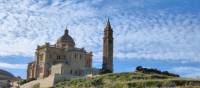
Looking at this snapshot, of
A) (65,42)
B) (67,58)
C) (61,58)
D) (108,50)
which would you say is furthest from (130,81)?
(65,42)

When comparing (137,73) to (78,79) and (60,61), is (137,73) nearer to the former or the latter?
(78,79)

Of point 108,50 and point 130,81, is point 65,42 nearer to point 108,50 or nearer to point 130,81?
point 108,50

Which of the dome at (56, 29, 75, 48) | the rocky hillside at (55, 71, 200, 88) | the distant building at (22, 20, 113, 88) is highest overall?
the dome at (56, 29, 75, 48)

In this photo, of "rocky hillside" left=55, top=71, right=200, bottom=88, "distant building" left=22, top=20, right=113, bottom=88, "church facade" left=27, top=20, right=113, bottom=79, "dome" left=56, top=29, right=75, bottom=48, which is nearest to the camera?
"rocky hillside" left=55, top=71, right=200, bottom=88

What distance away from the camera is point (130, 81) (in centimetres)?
7600

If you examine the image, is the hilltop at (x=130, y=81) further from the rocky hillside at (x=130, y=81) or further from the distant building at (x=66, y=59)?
the distant building at (x=66, y=59)

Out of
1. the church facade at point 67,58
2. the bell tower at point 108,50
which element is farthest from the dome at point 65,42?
the bell tower at point 108,50

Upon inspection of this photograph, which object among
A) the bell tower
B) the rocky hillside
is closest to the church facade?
the bell tower

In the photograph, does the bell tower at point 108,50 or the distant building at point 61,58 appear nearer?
the bell tower at point 108,50

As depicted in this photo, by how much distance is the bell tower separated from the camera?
330 feet

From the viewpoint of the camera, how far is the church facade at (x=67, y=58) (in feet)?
330

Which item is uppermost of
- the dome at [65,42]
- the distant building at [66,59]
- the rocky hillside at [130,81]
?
the dome at [65,42]

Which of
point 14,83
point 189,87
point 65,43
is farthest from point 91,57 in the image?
point 189,87

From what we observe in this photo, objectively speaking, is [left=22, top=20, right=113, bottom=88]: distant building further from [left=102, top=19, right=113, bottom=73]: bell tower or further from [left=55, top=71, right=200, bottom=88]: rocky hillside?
[left=55, top=71, right=200, bottom=88]: rocky hillside
